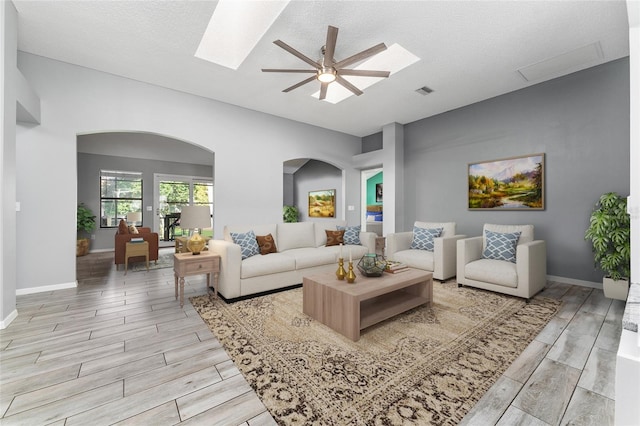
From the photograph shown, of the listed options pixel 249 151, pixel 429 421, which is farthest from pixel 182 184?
→ pixel 429 421

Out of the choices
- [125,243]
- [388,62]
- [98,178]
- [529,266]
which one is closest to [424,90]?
[388,62]

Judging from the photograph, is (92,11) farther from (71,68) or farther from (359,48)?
(359,48)

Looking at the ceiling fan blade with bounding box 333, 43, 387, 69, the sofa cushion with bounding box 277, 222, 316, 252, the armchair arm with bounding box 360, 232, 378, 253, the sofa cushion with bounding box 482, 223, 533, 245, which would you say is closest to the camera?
the ceiling fan blade with bounding box 333, 43, 387, 69

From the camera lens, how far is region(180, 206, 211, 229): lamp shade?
329 cm

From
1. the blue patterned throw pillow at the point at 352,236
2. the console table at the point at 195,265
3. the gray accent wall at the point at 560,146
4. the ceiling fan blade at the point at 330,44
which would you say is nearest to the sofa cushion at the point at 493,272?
the gray accent wall at the point at 560,146

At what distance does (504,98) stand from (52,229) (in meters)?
7.00

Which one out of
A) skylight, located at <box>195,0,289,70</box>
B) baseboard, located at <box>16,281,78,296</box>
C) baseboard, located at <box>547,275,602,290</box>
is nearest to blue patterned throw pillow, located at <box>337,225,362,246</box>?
baseboard, located at <box>547,275,602,290</box>

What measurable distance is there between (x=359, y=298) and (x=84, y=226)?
7722mm

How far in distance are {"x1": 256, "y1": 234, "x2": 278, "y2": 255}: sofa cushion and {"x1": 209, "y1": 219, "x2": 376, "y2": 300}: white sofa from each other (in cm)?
11

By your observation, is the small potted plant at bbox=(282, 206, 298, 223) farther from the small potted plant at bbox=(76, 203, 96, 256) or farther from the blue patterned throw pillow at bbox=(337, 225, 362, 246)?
the small potted plant at bbox=(76, 203, 96, 256)

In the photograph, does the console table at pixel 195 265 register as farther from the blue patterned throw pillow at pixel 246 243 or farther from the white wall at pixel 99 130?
the white wall at pixel 99 130

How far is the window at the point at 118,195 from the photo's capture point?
7359mm

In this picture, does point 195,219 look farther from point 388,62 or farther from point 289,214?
point 289,214

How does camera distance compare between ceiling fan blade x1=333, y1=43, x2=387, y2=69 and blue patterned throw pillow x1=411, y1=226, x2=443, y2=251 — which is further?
blue patterned throw pillow x1=411, y1=226, x2=443, y2=251
